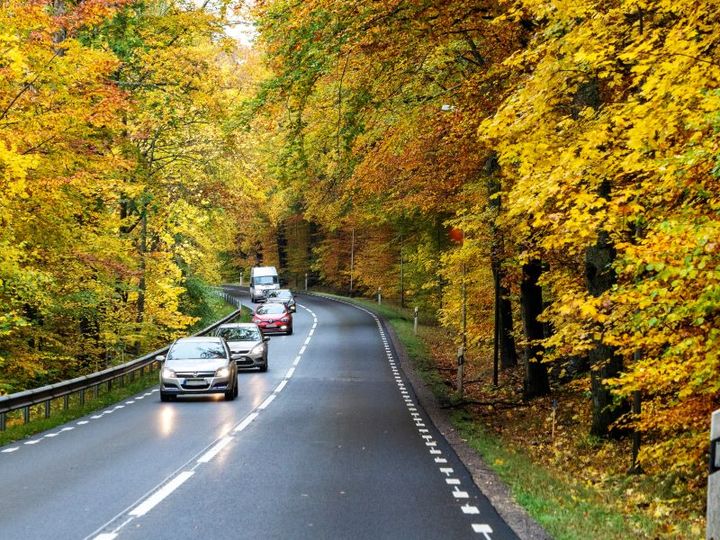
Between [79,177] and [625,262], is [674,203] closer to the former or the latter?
[625,262]

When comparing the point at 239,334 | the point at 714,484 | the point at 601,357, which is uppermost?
the point at 714,484

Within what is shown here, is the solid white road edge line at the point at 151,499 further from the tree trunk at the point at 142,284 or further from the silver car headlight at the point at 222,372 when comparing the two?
the tree trunk at the point at 142,284

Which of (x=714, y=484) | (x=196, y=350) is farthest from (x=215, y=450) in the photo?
(x=196, y=350)

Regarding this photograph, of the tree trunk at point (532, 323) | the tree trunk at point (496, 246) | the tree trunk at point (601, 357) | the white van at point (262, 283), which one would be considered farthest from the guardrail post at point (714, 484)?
the white van at point (262, 283)

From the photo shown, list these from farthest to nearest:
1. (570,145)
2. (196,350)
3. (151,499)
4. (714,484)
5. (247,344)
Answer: (247,344)
(196,350)
(570,145)
(151,499)
(714,484)

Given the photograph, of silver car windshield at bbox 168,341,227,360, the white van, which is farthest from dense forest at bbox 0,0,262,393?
the white van

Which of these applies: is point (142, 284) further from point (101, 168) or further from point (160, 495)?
point (160, 495)

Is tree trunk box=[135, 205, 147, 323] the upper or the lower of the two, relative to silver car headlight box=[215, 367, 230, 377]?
upper

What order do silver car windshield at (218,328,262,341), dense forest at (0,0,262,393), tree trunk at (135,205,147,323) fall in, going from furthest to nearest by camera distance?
1. tree trunk at (135,205,147,323)
2. silver car windshield at (218,328,262,341)
3. dense forest at (0,0,262,393)

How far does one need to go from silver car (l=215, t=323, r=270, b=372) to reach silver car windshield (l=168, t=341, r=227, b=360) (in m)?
6.40

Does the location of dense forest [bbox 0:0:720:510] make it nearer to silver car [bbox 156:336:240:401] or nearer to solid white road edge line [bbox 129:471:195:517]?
silver car [bbox 156:336:240:401]

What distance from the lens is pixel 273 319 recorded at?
42.6 metres

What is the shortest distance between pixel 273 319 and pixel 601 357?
30147 millimetres

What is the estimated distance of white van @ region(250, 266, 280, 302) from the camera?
66.2 metres
